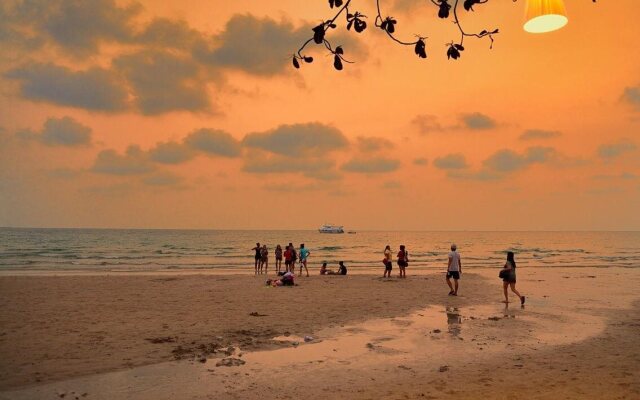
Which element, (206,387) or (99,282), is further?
(99,282)

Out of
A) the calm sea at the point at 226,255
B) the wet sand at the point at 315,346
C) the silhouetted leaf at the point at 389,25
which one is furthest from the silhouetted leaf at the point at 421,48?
the calm sea at the point at 226,255

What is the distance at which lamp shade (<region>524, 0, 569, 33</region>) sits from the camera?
3051mm

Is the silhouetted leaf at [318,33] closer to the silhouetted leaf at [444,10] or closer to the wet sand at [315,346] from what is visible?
the silhouetted leaf at [444,10]

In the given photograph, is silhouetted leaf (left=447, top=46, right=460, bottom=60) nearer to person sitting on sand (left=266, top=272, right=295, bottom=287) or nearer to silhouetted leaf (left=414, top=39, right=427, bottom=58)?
silhouetted leaf (left=414, top=39, right=427, bottom=58)

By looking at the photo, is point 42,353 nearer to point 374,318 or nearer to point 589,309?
point 374,318

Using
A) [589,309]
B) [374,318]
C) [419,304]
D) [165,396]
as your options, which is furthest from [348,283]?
[165,396]

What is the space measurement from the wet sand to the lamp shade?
577cm

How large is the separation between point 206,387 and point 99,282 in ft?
64.2

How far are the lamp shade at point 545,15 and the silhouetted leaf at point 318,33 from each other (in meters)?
1.51

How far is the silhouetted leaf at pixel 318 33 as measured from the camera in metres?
3.02

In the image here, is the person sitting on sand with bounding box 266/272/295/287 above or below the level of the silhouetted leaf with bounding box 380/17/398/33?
below

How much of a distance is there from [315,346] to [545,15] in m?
8.72

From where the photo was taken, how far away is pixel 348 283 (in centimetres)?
2361

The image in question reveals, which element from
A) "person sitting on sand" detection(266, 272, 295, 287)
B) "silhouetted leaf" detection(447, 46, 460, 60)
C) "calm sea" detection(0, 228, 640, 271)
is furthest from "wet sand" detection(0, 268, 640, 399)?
"calm sea" detection(0, 228, 640, 271)
